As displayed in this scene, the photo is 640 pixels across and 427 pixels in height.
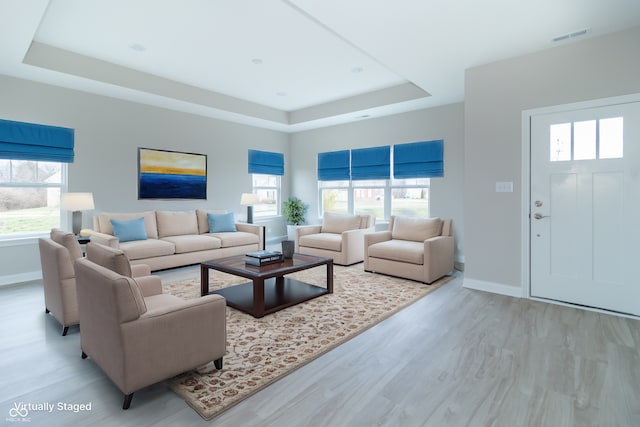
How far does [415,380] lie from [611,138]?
304 cm

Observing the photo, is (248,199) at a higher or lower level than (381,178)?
lower

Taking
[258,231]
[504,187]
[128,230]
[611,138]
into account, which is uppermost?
[611,138]

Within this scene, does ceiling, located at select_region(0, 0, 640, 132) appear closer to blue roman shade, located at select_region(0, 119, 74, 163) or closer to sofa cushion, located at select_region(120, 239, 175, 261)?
blue roman shade, located at select_region(0, 119, 74, 163)

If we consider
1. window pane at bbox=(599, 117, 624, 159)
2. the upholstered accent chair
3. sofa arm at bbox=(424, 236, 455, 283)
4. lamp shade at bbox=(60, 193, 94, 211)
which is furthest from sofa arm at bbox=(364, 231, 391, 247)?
lamp shade at bbox=(60, 193, 94, 211)

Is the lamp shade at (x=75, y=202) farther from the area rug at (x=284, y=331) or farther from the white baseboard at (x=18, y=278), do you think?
the area rug at (x=284, y=331)

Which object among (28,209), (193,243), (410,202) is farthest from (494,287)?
(28,209)

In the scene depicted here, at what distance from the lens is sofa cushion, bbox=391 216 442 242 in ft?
16.2

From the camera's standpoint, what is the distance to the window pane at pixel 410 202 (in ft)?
19.9

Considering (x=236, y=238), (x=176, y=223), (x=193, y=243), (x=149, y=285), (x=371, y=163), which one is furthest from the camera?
(x=371, y=163)

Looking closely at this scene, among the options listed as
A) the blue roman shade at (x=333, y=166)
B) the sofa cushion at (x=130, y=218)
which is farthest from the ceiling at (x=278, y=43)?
the sofa cushion at (x=130, y=218)

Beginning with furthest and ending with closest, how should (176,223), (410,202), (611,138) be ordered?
1. (410,202)
2. (176,223)
3. (611,138)

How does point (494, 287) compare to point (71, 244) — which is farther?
point (494, 287)

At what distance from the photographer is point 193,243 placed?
5.14 m

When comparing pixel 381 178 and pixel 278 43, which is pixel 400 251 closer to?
pixel 381 178
